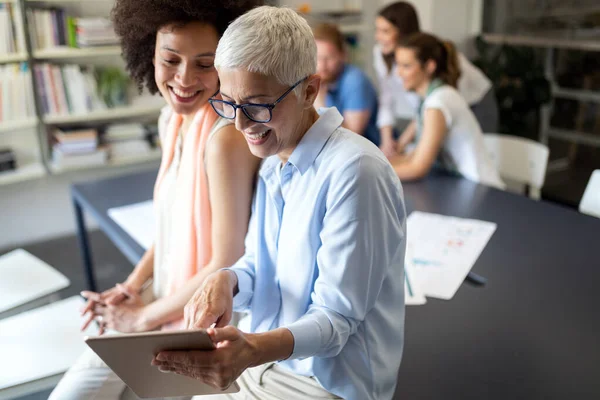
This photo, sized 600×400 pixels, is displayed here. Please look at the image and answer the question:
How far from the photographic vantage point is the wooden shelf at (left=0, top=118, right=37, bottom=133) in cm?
309

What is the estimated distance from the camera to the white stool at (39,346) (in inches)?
56.0

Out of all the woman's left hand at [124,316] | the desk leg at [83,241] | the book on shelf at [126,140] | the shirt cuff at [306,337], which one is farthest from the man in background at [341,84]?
the shirt cuff at [306,337]

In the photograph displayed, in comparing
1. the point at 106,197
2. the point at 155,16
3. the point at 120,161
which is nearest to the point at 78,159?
the point at 120,161

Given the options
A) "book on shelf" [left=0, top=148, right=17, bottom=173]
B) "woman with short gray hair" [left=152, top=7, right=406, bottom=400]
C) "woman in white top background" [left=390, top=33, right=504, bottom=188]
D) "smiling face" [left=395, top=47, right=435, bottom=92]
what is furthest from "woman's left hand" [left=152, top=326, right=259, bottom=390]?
"book on shelf" [left=0, top=148, right=17, bottom=173]

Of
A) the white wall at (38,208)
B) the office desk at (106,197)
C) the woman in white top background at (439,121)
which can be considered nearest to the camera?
the office desk at (106,197)

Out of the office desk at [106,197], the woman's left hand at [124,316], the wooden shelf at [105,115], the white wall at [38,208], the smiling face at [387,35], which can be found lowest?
the white wall at [38,208]

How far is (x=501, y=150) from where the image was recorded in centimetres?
256

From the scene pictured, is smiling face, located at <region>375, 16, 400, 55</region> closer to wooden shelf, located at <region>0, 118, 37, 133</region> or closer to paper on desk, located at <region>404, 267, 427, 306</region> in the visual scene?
paper on desk, located at <region>404, 267, 427, 306</region>

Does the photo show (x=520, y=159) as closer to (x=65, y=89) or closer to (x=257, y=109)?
(x=257, y=109)

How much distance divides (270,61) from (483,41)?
11.3 ft

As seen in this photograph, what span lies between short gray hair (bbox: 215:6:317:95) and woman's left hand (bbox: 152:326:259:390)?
416 mm

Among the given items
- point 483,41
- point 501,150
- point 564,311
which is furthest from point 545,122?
point 564,311

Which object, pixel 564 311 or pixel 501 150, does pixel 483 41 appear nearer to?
pixel 501 150

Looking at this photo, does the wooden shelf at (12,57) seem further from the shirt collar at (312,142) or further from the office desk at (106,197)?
the shirt collar at (312,142)
